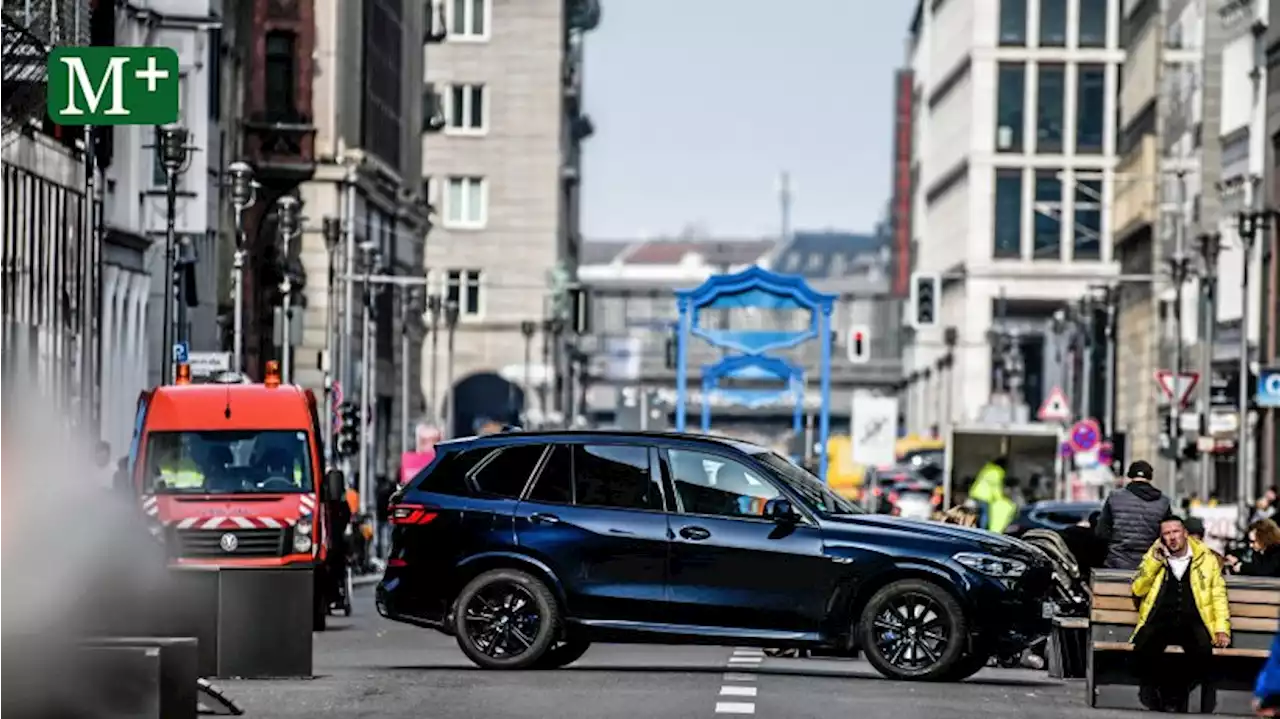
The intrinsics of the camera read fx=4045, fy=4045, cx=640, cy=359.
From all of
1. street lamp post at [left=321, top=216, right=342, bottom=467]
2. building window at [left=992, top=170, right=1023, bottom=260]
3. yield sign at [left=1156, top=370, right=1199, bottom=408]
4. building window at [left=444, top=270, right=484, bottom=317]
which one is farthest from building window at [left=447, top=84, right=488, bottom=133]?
yield sign at [left=1156, top=370, right=1199, bottom=408]

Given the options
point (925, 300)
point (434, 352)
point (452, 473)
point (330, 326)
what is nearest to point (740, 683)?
point (452, 473)

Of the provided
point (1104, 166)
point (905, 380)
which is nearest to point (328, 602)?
point (1104, 166)

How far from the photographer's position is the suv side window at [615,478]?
2811cm

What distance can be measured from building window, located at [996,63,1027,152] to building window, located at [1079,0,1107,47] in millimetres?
2342

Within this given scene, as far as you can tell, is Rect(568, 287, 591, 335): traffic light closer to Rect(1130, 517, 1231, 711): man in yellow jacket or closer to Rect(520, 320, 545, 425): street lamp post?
Rect(520, 320, 545, 425): street lamp post

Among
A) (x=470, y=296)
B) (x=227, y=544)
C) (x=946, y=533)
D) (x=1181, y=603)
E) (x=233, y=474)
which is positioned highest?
(x=470, y=296)

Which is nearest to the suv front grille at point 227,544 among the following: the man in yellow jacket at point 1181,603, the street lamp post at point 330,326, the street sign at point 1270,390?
the man in yellow jacket at point 1181,603

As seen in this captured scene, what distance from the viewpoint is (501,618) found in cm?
2820

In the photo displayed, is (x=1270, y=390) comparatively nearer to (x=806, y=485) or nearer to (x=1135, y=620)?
(x=806, y=485)

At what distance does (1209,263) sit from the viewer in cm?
6706

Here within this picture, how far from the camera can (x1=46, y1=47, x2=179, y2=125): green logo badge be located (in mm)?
33906

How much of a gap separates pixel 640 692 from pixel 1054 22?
114915 mm

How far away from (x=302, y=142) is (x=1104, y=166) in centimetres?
5740

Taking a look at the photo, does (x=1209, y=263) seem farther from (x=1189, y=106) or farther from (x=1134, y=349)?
(x=1134, y=349)
